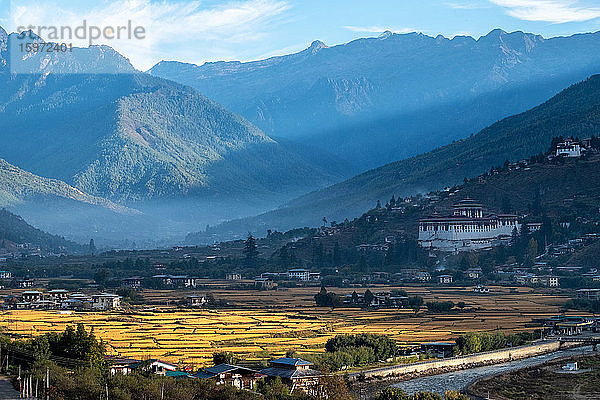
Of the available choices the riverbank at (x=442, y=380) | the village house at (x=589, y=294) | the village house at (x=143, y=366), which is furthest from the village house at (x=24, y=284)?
the village house at (x=143, y=366)

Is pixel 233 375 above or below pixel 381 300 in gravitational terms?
below

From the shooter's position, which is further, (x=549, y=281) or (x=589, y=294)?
(x=549, y=281)

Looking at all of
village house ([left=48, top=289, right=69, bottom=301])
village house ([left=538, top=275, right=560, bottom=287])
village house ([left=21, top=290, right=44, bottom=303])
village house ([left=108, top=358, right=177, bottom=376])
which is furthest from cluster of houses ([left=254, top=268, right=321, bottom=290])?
village house ([left=108, top=358, right=177, bottom=376])

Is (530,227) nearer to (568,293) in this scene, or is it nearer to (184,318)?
(568,293)

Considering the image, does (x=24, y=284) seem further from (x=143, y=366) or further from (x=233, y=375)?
(x=233, y=375)

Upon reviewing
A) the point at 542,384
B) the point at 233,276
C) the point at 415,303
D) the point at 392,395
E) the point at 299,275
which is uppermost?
the point at 233,276

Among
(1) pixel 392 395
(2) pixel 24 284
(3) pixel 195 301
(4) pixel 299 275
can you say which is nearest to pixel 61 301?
(3) pixel 195 301

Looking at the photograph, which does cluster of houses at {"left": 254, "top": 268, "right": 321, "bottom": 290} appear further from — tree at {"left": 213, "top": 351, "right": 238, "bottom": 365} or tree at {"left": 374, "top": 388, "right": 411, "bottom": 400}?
tree at {"left": 374, "top": 388, "right": 411, "bottom": 400}
